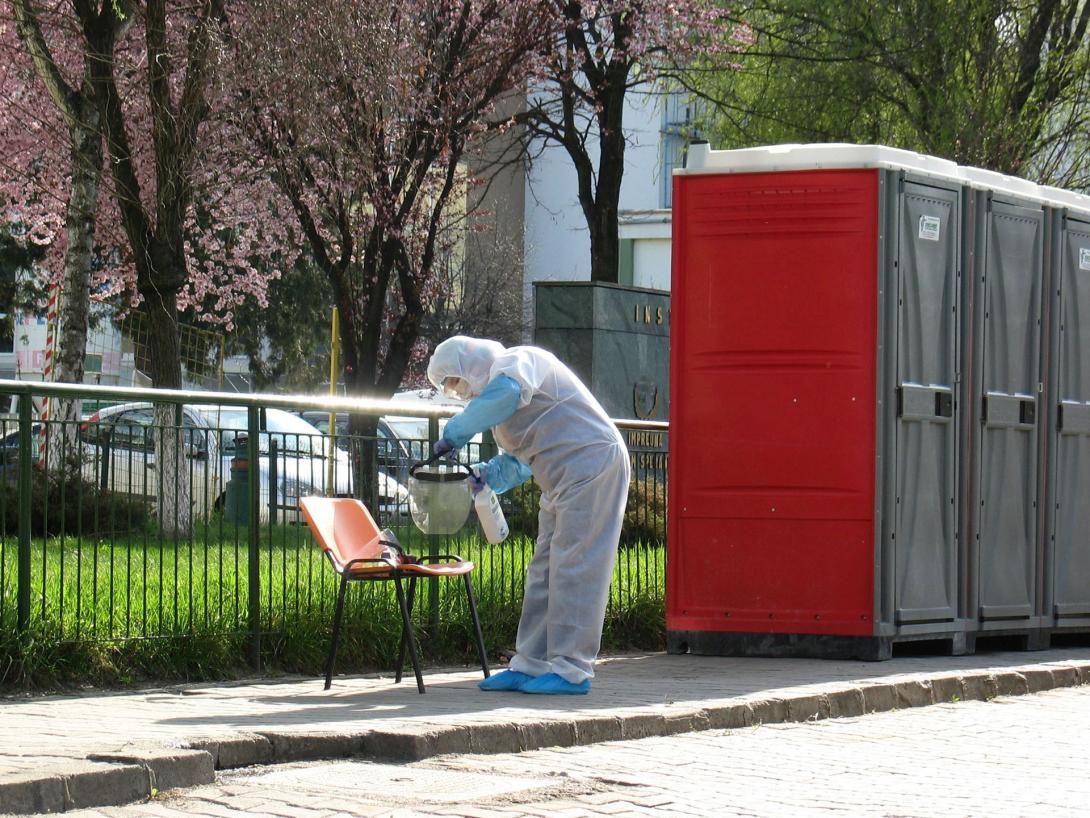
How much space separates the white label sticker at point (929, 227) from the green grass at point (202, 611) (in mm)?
3229

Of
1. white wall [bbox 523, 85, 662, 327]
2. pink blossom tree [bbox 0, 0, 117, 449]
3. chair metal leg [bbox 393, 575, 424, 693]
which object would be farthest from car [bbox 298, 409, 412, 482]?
white wall [bbox 523, 85, 662, 327]

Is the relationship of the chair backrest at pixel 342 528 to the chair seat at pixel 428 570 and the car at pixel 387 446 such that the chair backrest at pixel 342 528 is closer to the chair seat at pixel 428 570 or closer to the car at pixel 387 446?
the chair seat at pixel 428 570

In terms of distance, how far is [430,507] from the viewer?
28.5ft

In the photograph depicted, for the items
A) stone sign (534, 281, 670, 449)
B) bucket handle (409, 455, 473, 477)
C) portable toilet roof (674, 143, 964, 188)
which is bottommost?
bucket handle (409, 455, 473, 477)

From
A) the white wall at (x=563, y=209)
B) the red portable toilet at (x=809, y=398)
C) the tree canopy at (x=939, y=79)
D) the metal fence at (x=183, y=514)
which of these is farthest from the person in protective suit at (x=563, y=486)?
the white wall at (x=563, y=209)

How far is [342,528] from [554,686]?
127cm

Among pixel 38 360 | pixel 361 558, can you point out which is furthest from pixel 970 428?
pixel 38 360

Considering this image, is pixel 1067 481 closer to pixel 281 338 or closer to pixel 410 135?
pixel 410 135

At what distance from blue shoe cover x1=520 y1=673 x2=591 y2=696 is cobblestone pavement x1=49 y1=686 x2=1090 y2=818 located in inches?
33.2

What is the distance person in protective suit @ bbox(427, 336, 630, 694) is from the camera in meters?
8.60

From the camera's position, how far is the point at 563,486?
873cm

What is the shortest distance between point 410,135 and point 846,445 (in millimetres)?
11207

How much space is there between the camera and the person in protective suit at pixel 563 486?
8602mm

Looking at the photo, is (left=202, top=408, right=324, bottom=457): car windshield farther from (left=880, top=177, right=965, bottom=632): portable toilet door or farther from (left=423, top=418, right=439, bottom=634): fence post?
(left=880, top=177, right=965, bottom=632): portable toilet door
